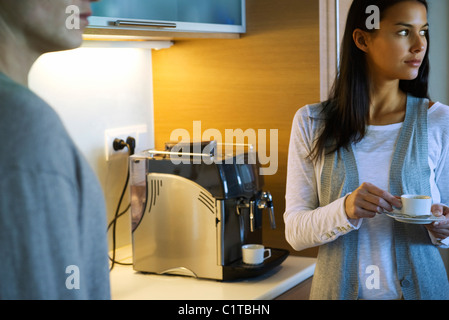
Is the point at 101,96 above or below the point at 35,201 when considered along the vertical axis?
above

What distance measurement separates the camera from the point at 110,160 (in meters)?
2.07

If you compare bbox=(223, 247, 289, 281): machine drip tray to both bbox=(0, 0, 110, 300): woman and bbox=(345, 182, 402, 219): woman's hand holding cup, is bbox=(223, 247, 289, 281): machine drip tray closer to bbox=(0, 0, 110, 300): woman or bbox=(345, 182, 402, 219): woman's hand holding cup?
bbox=(345, 182, 402, 219): woman's hand holding cup

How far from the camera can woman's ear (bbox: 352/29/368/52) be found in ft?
4.77

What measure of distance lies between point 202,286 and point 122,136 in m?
0.69

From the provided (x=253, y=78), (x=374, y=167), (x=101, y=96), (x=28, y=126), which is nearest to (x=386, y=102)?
(x=374, y=167)

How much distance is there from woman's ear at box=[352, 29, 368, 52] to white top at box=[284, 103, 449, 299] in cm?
18

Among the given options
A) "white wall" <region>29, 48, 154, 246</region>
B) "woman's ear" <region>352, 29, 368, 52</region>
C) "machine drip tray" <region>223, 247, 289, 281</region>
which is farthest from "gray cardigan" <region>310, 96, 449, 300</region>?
"white wall" <region>29, 48, 154, 246</region>

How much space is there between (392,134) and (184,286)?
740 millimetres

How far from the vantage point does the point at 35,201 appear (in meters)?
0.47

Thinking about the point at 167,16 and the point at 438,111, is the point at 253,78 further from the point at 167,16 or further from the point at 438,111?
the point at 438,111

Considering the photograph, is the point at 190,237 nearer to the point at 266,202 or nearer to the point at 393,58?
the point at 266,202

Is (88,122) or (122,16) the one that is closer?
(122,16)

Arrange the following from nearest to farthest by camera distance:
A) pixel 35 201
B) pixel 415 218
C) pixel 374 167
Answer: pixel 35 201 < pixel 415 218 < pixel 374 167
